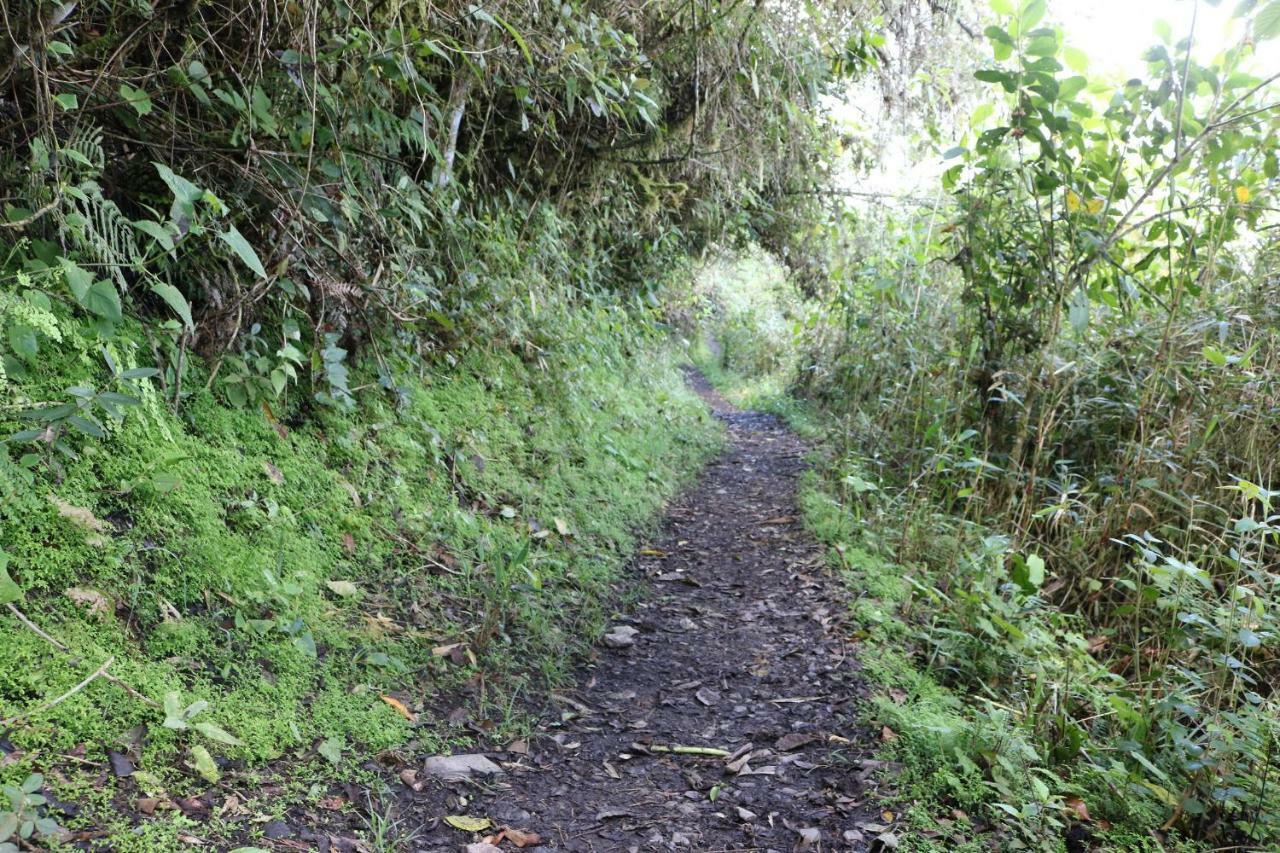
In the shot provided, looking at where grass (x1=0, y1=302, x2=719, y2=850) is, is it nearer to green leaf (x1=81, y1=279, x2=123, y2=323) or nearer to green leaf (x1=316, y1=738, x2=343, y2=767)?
green leaf (x1=316, y1=738, x2=343, y2=767)

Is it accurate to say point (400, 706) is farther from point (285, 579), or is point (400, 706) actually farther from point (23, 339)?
point (23, 339)

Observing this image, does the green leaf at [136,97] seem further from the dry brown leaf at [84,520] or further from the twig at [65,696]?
the twig at [65,696]

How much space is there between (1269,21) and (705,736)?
307 cm

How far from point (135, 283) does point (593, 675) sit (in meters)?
2.41

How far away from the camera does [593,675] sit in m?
3.38

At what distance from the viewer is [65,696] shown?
193cm

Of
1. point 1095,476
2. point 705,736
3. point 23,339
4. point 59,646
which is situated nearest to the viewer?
point 59,646

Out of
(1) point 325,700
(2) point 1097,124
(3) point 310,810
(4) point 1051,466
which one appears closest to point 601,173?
(2) point 1097,124

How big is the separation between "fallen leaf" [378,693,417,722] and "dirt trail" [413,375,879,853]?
1.00 feet

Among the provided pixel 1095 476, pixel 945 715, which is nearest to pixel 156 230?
pixel 945 715

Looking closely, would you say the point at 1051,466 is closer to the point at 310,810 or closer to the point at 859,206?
the point at 310,810

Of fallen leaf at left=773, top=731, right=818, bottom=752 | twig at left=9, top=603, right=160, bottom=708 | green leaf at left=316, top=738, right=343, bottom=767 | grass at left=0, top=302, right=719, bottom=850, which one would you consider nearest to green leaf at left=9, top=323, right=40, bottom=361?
grass at left=0, top=302, right=719, bottom=850

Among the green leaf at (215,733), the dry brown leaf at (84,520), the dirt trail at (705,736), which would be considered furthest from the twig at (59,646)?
the dirt trail at (705,736)

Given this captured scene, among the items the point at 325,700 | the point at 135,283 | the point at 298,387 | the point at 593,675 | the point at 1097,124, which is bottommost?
the point at 593,675
